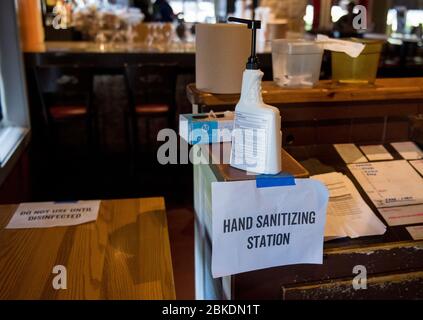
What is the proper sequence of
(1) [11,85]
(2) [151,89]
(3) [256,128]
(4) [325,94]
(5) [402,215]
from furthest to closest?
1. (2) [151,89]
2. (1) [11,85]
3. (4) [325,94]
4. (5) [402,215]
5. (3) [256,128]

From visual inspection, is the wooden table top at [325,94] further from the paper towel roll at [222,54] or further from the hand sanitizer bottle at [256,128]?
the hand sanitizer bottle at [256,128]

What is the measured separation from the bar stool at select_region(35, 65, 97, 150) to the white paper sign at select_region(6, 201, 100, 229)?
2.23 m

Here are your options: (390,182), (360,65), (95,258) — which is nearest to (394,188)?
(390,182)

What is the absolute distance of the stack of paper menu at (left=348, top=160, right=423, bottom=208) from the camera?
1367 millimetres

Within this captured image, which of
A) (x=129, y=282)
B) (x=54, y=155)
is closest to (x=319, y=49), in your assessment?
(x=129, y=282)

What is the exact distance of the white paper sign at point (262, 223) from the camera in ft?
3.31

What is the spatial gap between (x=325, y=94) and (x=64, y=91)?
2749 mm

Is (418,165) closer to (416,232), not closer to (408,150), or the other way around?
(408,150)

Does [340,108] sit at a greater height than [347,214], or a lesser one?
greater

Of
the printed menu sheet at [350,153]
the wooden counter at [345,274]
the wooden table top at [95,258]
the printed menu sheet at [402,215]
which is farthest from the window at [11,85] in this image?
the printed menu sheet at [402,215]

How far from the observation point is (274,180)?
102 centimetres

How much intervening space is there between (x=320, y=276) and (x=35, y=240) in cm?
85

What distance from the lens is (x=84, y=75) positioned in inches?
146
